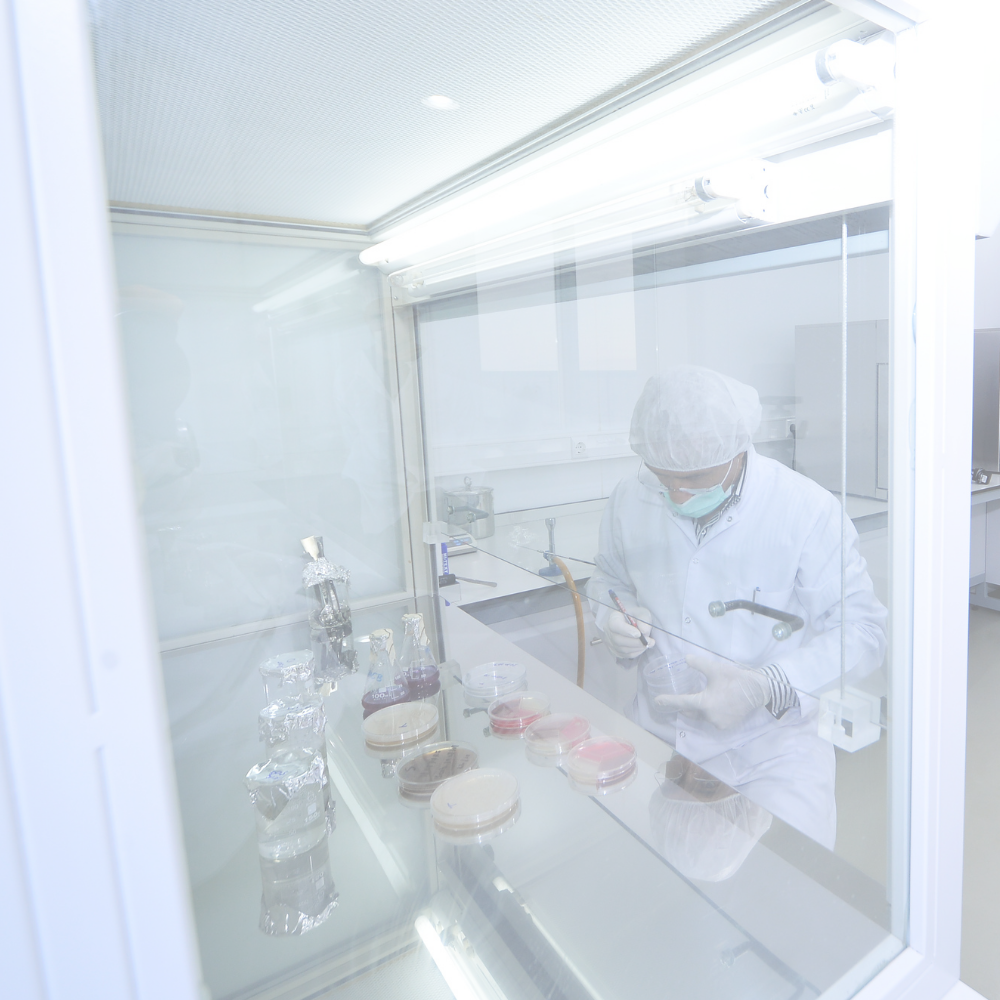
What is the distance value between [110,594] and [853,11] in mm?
773

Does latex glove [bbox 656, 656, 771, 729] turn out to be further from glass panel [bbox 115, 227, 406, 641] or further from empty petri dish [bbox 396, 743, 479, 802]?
glass panel [bbox 115, 227, 406, 641]

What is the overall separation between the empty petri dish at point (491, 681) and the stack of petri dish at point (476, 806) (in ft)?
0.75

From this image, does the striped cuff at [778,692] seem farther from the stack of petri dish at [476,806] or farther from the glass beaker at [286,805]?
the glass beaker at [286,805]

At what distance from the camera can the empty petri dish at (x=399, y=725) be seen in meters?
0.98

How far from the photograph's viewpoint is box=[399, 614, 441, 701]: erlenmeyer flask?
3.75ft

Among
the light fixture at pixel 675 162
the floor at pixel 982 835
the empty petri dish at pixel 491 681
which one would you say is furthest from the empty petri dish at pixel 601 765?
the floor at pixel 982 835

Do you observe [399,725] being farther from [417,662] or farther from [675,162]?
[675,162]

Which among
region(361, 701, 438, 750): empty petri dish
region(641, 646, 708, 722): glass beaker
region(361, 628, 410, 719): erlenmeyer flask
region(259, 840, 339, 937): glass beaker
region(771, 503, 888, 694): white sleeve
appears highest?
region(771, 503, 888, 694): white sleeve

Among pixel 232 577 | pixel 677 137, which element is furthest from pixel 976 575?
pixel 232 577

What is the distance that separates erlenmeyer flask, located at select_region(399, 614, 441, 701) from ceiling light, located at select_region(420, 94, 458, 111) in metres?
0.83

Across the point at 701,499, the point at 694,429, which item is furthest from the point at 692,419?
the point at 701,499

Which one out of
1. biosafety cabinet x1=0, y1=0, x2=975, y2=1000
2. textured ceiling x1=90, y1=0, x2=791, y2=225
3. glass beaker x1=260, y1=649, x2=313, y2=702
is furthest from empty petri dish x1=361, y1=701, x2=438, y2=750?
textured ceiling x1=90, y1=0, x2=791, y2=225

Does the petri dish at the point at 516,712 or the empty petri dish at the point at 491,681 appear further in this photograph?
the empty petri dish at the point at 491,681

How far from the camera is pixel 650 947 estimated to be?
25.6 inches
